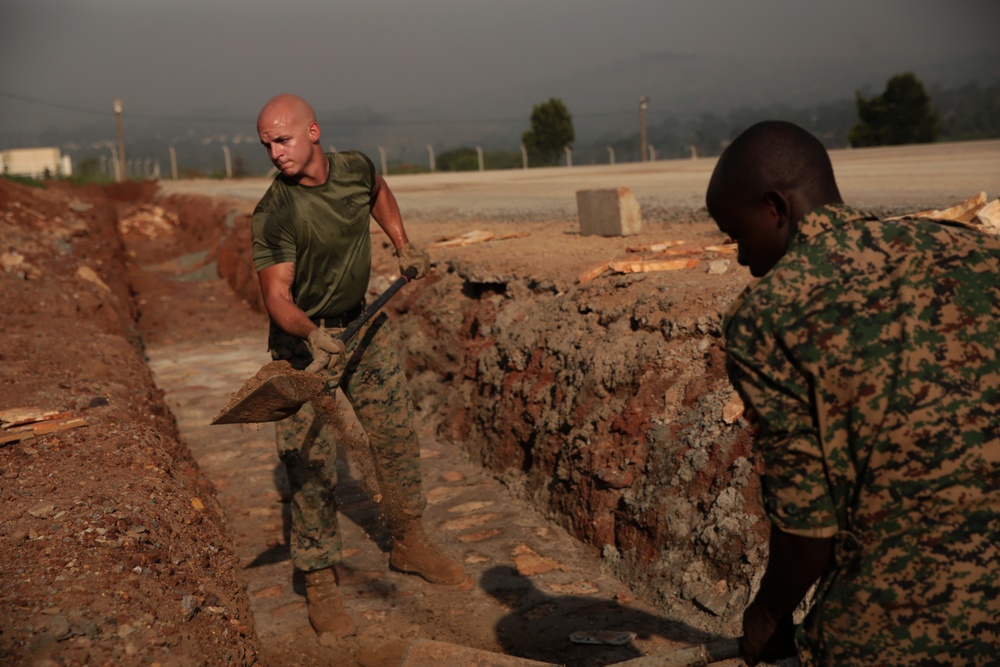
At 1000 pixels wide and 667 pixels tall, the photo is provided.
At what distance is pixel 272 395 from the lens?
3.90 meters

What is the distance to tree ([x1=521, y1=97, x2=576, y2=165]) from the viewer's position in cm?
4644

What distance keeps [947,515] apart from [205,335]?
10662mm

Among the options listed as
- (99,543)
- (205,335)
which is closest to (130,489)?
(99,543)

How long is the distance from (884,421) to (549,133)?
46.3 meters

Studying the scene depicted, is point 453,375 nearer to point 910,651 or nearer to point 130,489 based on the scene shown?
point 130,489

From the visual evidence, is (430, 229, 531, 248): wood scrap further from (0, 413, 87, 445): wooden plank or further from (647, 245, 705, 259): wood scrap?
(0, 413, 87, 445): wooden plank

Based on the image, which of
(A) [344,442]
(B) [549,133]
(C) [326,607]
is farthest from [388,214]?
(B) [549,133]

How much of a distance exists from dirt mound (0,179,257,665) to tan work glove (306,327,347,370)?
104cm

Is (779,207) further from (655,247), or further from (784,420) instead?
(655,247)

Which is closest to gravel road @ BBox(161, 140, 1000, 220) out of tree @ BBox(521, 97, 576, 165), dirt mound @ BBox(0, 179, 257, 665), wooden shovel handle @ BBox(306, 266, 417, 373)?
wooden shovel handle @ BBox(306, 266, 417, 373)

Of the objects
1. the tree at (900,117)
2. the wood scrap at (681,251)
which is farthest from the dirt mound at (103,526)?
the tree at (900,117)

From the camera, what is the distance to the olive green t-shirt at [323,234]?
157 inches

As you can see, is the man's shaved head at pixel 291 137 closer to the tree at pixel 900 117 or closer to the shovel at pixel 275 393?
the shovel at pixel 275 393

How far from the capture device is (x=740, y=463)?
401 centimetres
